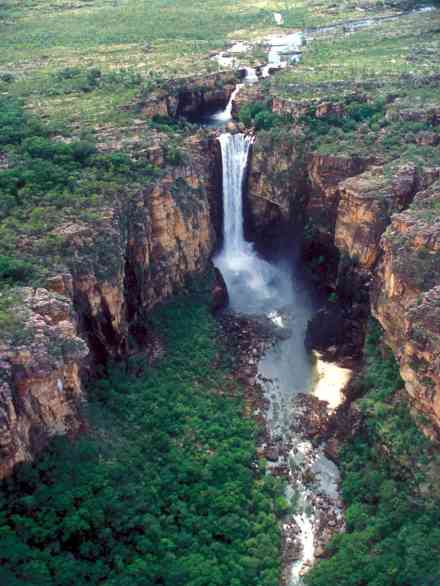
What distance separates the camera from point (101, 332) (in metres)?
29.1

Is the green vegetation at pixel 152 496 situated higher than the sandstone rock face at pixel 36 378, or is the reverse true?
the sandstone rock face at pixel 36 378

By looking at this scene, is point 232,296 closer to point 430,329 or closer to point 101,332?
point 101,332

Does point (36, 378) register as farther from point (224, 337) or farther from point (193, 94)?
point (193, 94)

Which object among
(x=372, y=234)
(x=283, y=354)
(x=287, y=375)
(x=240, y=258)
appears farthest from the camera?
(x=240, y=258)

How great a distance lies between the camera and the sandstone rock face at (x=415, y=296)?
84.3 ft

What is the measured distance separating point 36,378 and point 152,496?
6930mm

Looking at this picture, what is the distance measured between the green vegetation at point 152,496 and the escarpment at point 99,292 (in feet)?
4.52

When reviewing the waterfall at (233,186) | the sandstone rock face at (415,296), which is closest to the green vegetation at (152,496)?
the sandstone rock face at (415,296)

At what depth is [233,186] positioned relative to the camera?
4203 cm

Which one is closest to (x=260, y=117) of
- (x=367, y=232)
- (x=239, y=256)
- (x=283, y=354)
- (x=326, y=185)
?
(x=326, y=185)

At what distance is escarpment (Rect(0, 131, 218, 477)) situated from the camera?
21984mm

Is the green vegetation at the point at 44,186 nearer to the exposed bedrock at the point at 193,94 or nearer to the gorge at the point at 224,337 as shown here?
the gorge at the point at 224,337

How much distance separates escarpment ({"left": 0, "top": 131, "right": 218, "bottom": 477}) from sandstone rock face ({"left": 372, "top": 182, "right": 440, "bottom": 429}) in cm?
1117

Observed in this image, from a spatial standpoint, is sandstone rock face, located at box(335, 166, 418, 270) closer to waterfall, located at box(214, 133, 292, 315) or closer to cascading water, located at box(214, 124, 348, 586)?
cascading water, located at box(214, 124, 348, 586)
